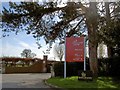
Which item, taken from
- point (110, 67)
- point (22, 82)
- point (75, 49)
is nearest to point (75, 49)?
point (75, 49)

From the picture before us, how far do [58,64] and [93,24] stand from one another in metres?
7.69

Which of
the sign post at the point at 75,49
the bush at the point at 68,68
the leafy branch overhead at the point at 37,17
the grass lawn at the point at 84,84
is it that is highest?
the leafy branch overhead at the point at 37,17

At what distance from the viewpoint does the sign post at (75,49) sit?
2044 centimetres

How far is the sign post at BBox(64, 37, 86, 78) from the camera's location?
20.4 m

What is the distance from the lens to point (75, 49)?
20.6 metres

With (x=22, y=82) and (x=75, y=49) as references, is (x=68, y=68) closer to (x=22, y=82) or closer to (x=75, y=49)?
(x=75, y=49)

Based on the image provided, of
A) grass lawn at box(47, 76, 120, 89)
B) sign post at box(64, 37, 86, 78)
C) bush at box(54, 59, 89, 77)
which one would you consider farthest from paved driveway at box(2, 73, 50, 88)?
sign post at box(64, 37, 86, 78)

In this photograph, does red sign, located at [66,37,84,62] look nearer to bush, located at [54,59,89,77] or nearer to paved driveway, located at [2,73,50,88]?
paved driveway, located at [2,73,50,88]

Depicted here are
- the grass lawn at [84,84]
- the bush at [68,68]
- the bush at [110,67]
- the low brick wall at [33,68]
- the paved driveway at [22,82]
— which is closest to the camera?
the grass lawn at [84,84]

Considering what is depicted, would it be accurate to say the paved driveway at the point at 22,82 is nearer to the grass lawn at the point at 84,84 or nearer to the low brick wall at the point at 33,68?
the grass lawn at the point at 84,84

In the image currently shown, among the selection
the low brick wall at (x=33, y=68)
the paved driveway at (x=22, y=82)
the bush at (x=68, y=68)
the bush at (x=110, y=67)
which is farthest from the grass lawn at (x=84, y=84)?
the low brick wall at (x=33, y=68)

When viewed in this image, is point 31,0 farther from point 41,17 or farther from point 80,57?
point 80,57

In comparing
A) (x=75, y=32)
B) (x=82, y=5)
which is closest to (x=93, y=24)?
(x=82, y=5)

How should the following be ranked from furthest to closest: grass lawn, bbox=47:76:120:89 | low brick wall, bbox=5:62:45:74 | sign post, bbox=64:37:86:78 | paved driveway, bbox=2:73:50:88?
low brick wall, bbox=5:62:45:74 → sign post, bbox=64:37:86:78 → paved driveway, bbox=2:73:50:88 → grass lawn, bbox=47:76:120:89
